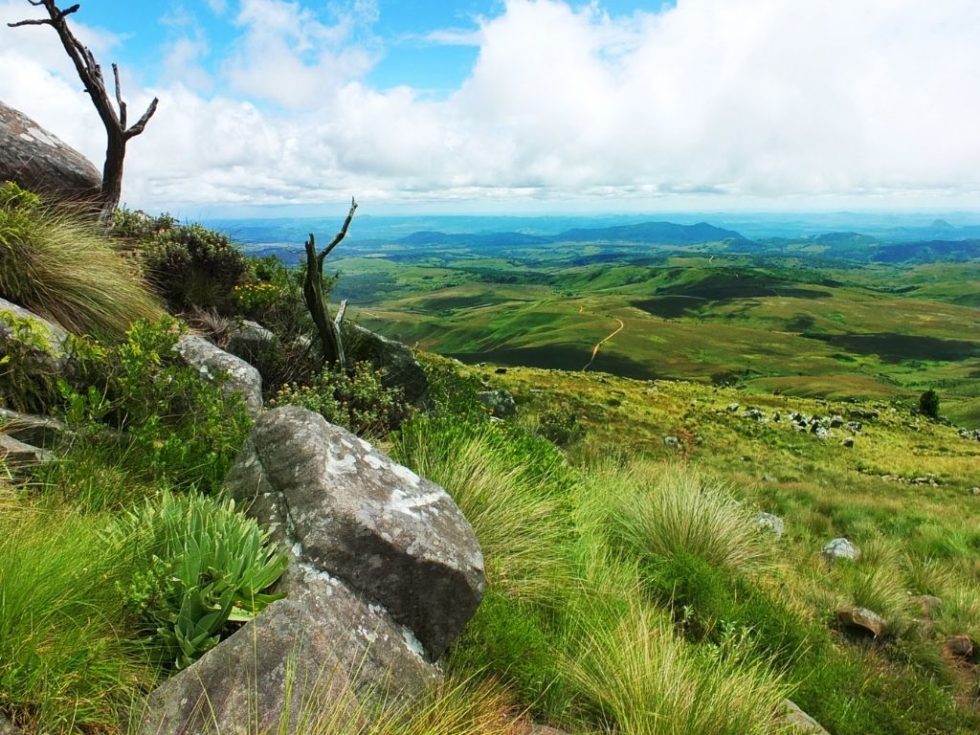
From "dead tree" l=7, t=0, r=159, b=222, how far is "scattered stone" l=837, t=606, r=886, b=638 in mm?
13355

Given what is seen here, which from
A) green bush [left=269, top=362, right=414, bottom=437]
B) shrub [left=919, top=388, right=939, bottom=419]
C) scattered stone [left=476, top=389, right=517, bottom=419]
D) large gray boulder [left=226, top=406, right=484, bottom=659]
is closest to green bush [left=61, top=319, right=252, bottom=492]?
large gray boulder [left=226, top=406, right=484, bottom=659]

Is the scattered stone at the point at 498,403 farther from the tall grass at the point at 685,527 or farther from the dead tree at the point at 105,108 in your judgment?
the dead tree at the point at 105,108

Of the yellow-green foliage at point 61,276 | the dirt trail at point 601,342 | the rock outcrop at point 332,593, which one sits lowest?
the dirt trail at point 601,342

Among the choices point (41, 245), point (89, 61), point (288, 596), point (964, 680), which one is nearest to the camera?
point (288, 596)

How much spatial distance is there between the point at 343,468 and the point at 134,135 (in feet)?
34.5

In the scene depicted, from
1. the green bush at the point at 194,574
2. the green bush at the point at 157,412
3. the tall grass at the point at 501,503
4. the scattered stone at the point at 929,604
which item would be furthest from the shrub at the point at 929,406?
the green bush at the point at 194,574

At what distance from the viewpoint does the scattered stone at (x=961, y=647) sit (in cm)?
714

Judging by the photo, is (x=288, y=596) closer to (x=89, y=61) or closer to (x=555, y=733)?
(x=555, y=733)

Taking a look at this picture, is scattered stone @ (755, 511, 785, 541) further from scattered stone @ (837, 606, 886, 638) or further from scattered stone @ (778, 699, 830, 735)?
scattered stone @ (778, 699, 830, 735)

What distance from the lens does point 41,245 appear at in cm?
777

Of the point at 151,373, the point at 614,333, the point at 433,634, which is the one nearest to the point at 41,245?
the point at 151,373

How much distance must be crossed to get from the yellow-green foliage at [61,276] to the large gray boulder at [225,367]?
1023 millimetres

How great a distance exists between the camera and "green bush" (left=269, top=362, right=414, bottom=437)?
797 cm

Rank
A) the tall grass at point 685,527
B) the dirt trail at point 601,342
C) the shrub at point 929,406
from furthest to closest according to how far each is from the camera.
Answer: the dirt trail at point 601,342 → the shrub at point 929,406 → the tall grass at point 685,527
